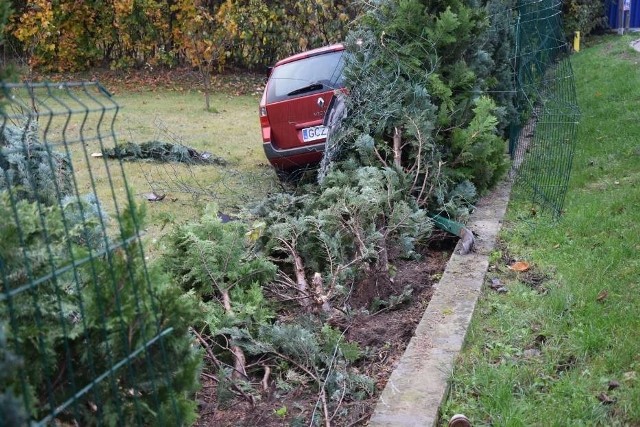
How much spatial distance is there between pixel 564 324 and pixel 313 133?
4.80m

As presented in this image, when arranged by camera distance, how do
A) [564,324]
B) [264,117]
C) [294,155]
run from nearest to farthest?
[564,324] → [294,155] → [264,117]

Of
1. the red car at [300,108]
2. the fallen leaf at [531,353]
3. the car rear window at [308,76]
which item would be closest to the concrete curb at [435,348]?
the fallen leaf at [531,353]

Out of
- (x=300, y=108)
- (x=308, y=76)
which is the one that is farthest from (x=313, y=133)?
(x=308, y=76)

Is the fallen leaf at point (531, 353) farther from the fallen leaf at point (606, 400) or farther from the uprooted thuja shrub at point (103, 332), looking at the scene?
the uprooted thuja shrub at point (103, 332)

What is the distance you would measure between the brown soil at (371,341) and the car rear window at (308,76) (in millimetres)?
2903

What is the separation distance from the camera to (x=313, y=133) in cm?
859

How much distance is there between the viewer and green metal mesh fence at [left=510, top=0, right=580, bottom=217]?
8016 mm

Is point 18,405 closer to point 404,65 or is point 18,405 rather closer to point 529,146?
point 404,65

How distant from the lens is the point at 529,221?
257 inches

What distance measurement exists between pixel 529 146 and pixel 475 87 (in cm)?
203

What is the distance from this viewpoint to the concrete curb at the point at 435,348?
3486mm

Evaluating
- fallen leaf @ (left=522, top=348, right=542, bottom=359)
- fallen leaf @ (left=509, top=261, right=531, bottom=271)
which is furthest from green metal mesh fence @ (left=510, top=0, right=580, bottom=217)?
fallen leaf @ (left=522, top=348, right=542, bottom=359)

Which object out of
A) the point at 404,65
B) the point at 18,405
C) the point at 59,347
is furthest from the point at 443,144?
the point at 18,405

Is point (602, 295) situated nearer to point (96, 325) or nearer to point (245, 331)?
point (245, 331)
